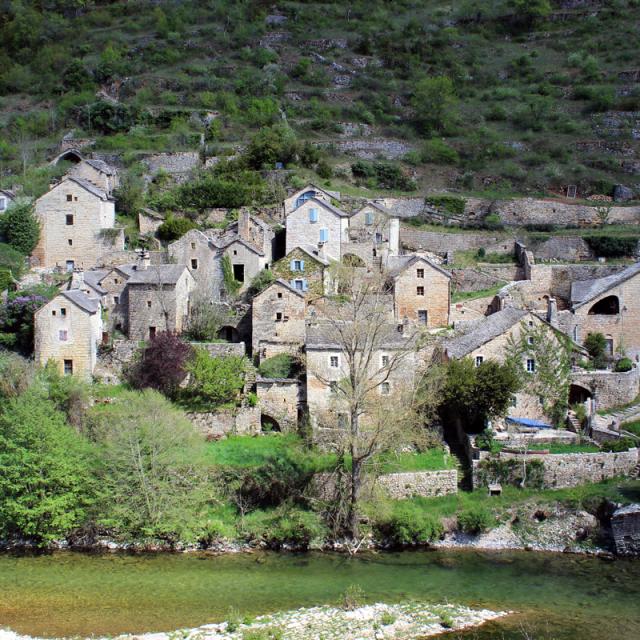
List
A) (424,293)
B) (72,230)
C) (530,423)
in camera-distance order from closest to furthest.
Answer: (530,423), (424,293), (72,230)

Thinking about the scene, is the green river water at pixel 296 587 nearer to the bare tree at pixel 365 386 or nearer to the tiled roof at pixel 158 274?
the bare tree at pixel 365 386

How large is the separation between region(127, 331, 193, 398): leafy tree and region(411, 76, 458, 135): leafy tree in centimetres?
3778

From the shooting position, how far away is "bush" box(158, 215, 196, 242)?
4838cm

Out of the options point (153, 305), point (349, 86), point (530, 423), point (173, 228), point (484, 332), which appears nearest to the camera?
point (530, 423)

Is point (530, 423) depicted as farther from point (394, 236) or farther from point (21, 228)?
point (21, 228)

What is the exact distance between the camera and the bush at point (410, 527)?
3288cm

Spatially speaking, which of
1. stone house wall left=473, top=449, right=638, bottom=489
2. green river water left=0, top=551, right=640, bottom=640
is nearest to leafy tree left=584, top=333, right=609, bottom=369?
stone house wall left=473, top=449, right=638, bottom=489

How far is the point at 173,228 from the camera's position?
48.5 metres

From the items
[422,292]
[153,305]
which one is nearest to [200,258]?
[153,305]

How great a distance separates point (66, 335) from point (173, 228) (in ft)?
35.9

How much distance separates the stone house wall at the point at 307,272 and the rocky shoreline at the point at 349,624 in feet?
59.4

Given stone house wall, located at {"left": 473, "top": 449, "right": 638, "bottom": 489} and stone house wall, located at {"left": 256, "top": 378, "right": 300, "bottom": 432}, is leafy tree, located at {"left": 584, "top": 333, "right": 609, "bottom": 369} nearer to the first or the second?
stone house wall, located at {"left": 473, "top": 449, "right": 638, "bottom": 489}

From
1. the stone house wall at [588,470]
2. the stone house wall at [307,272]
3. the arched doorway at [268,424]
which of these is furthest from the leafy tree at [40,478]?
the stone house wall at [588,470]

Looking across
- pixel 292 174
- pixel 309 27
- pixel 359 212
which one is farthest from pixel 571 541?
pixel 309 27
